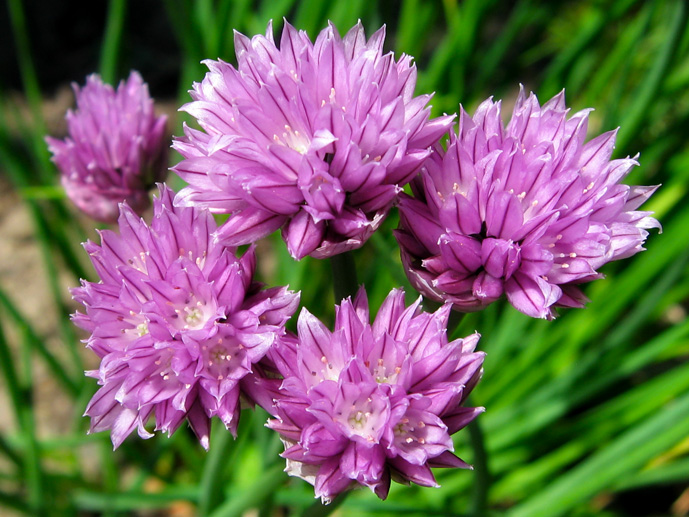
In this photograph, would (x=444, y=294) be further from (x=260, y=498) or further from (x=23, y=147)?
(x=23, y=147)

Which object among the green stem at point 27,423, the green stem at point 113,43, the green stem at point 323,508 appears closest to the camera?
A: the green stem at point 323,508

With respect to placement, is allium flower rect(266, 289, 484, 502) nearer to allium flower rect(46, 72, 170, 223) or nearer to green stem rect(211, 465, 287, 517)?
green stem rect(211, 465, 287, 517)

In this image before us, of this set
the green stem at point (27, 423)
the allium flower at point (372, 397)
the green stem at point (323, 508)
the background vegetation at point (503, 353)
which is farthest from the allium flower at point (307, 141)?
the green stem at point (27, 423)

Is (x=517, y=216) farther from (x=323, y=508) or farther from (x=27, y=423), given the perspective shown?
(x=27, y=423)

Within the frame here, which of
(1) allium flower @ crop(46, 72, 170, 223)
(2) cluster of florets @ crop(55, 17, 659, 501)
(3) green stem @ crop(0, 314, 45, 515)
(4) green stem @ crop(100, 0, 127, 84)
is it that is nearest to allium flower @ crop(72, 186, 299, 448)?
(2) cluster of florets @ crop(55, 17, 659, 501)

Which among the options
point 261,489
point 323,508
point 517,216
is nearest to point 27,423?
point 261,489

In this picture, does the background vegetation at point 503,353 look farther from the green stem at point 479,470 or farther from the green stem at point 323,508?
the green stem at point 323,508
